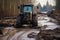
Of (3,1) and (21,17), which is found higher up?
(3,1)

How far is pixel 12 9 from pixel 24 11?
4.41 metres

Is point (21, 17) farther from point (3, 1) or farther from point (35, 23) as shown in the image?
point (3, 1)

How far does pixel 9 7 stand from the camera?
1324 centimetres

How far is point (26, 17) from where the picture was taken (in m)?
9.03

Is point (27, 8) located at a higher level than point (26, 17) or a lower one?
higher

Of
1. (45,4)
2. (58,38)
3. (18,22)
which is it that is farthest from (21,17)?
(45,4)

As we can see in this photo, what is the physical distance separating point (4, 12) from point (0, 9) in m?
0.39

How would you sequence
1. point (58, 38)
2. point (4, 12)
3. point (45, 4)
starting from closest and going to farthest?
point (58, 38), point (4, 12), point (45, 4)

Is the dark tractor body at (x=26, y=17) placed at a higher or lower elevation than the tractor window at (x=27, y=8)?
lower

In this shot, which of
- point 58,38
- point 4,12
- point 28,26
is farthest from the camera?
point 4,12

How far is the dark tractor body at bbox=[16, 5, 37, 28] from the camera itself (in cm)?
892

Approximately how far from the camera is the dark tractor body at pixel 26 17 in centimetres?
892

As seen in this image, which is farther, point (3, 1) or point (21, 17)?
point (3, 1)

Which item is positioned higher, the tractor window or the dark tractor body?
the tractor window
